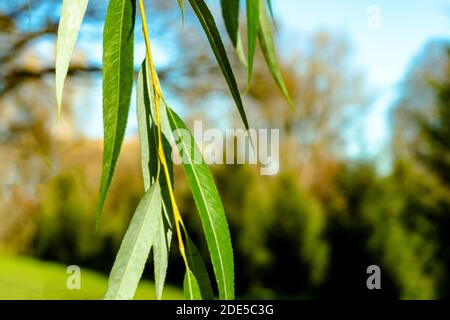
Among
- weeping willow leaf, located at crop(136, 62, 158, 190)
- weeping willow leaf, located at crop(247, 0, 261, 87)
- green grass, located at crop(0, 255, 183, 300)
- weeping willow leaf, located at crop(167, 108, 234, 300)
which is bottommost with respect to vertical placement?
green grass, located at crop(0, 255, 183, 300)

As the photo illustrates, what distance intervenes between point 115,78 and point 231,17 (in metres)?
0.12

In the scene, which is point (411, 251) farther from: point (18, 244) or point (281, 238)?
point (18, 244)

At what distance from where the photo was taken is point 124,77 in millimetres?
556

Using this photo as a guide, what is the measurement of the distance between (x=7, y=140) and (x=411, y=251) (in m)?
4.30

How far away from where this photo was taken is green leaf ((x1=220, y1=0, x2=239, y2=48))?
0.53 meters

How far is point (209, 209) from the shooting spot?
23.2 inches

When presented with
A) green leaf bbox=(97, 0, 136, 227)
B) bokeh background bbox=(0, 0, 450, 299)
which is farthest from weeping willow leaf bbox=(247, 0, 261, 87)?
bokeh background bbox=(0, 0, 450, 299)

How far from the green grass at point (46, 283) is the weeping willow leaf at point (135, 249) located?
4998mm

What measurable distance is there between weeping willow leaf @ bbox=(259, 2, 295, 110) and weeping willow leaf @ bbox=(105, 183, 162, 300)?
0.19 metres

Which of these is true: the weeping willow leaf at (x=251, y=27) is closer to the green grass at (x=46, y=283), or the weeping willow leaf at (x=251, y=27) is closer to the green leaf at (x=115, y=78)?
the green leaf at (x=115, y=78)

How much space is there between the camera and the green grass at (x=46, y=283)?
585cm

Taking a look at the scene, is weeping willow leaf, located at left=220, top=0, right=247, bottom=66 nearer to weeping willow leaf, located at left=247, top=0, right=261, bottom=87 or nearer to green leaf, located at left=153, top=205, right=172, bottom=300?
weeping willow leaf, located at left=247, top=0, right=261, bottom=87

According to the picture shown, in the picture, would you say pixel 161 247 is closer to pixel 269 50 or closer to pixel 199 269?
pixel 199 269

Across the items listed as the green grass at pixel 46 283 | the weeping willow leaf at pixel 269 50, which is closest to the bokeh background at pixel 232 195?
the green grass at pixel 46 283
